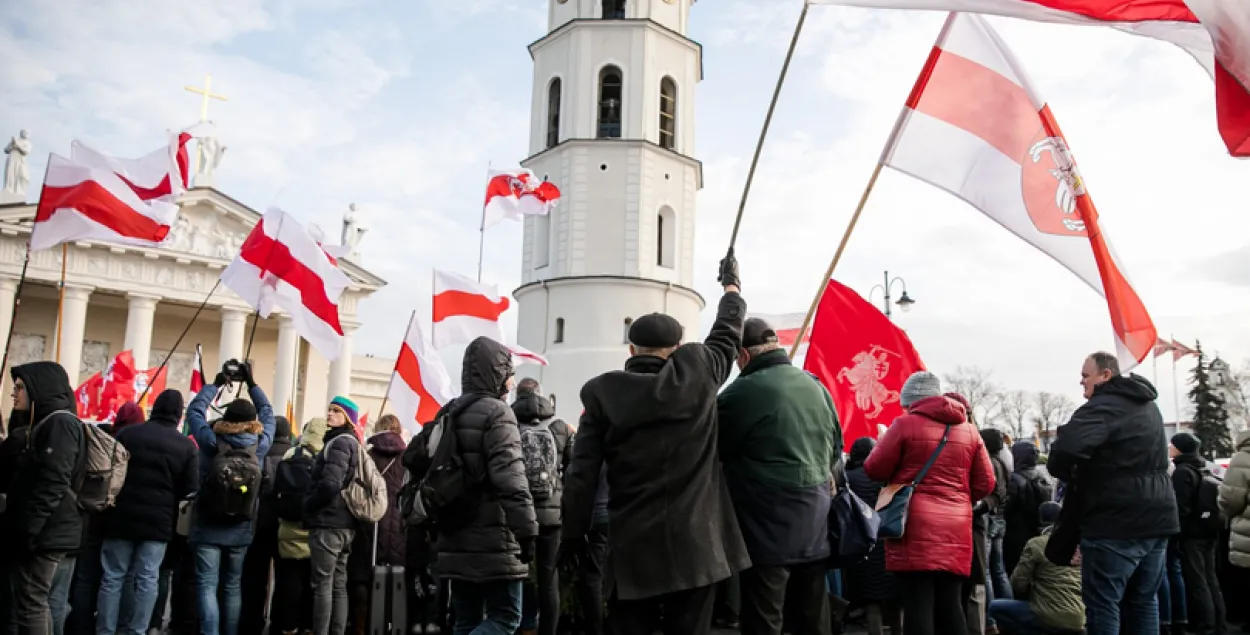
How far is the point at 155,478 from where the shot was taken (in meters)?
6.47

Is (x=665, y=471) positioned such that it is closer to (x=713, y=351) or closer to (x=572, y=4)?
(x=713, y=351)

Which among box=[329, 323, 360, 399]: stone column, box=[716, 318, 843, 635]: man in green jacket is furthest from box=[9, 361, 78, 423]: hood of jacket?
box=[329, 323, 360, 399]: stone column

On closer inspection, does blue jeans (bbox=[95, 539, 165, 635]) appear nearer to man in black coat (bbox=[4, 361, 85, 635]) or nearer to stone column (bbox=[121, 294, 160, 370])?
man in black coat (bbox=[4, 361, 85, 635])

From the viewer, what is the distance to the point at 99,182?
31.4 ft

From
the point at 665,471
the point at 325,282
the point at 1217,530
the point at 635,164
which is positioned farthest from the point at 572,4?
the point at 665,471

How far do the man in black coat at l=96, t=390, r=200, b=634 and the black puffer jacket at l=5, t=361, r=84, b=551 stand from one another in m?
0.64

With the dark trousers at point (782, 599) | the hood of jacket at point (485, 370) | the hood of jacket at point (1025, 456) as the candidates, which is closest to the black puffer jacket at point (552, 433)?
the hood of jacket at point (485, 370)

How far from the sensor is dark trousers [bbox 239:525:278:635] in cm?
747

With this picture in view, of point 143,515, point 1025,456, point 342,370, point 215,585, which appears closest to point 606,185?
point 342,370

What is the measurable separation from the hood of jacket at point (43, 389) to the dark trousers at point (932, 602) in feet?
16.1

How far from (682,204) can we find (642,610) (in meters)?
32.5

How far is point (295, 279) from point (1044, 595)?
7639mm

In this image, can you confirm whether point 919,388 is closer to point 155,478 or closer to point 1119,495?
point 1119,495

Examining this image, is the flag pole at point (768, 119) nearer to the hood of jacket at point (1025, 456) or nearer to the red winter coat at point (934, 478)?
the red winter coat at point (934, 478)
